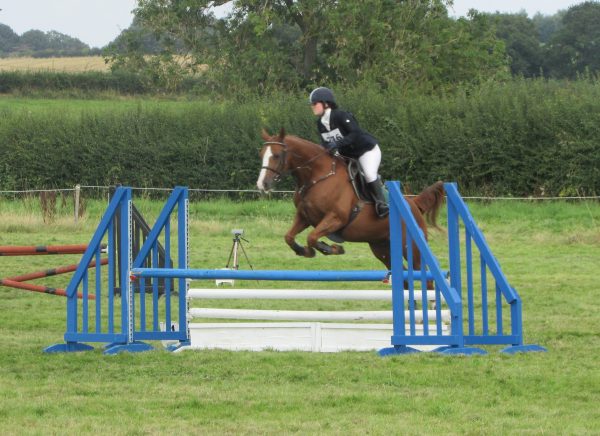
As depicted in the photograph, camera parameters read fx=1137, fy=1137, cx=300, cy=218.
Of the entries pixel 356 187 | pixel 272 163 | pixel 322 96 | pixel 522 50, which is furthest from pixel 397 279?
pixel 522 50

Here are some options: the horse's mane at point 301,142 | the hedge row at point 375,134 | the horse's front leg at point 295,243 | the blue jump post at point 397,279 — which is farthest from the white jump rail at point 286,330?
the hedge row at point 375,134

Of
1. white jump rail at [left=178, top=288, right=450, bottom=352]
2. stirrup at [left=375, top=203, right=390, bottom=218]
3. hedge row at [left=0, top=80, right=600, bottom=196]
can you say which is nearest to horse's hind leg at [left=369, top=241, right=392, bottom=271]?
stirrup at [left=375, top=203, right=390, bottom=218]

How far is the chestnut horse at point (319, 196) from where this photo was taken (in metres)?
9.12

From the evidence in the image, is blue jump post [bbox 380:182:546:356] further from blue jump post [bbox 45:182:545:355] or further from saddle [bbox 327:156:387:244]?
saddle [bbox 327:156:387:244]

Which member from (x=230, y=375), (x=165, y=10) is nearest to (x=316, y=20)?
(x=165, y=10)

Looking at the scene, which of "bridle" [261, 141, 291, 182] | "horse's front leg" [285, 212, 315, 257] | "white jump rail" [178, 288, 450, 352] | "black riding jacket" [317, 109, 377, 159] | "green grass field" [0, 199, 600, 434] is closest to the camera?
"green grass field" [0, 199, 600, 434]

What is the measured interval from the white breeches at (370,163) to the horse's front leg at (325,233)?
504 millimetres

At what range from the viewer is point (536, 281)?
13.3 m

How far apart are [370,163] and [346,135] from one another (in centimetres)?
35

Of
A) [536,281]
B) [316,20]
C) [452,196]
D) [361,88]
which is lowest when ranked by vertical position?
[536,281]

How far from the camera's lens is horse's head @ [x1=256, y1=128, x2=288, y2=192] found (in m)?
8.90

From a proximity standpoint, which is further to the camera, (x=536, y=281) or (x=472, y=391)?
(x=536, y=281)

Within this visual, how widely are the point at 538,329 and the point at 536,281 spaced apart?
4.20 metres

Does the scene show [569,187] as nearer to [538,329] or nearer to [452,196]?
[538,329]
